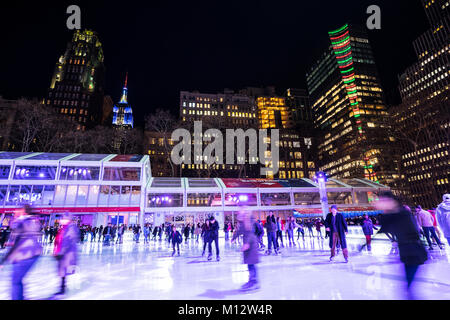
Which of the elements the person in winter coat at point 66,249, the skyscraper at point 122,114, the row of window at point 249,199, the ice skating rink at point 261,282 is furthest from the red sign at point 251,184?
the skyscraper at point 122,114

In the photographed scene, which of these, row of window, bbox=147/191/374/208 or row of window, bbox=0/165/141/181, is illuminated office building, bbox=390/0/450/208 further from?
row of window, bbox=0/165/141/181

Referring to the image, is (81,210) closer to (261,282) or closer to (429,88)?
(261,282)

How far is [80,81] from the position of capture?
104625 millimetres

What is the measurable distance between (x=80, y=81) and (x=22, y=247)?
12279cm

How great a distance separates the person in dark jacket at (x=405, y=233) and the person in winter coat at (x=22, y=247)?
592 cm

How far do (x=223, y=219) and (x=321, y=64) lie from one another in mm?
161284

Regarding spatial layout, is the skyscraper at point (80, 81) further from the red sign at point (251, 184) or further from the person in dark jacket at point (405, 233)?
the person in dark jacket at point (405, 233)

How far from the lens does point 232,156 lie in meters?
41.0

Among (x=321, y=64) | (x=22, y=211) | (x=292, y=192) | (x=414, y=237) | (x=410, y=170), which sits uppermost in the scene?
(x=321, y=64)

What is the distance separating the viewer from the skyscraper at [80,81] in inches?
3782

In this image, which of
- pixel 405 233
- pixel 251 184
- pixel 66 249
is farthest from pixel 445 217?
pixel 251 184

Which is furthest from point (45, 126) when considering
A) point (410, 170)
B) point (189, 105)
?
point (410, 170)

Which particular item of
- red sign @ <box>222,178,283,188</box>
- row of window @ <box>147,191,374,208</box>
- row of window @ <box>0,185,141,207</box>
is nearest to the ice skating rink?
row of window @ <box>147,191,374,208</box>

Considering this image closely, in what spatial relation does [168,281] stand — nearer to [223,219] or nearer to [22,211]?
[22,211]
